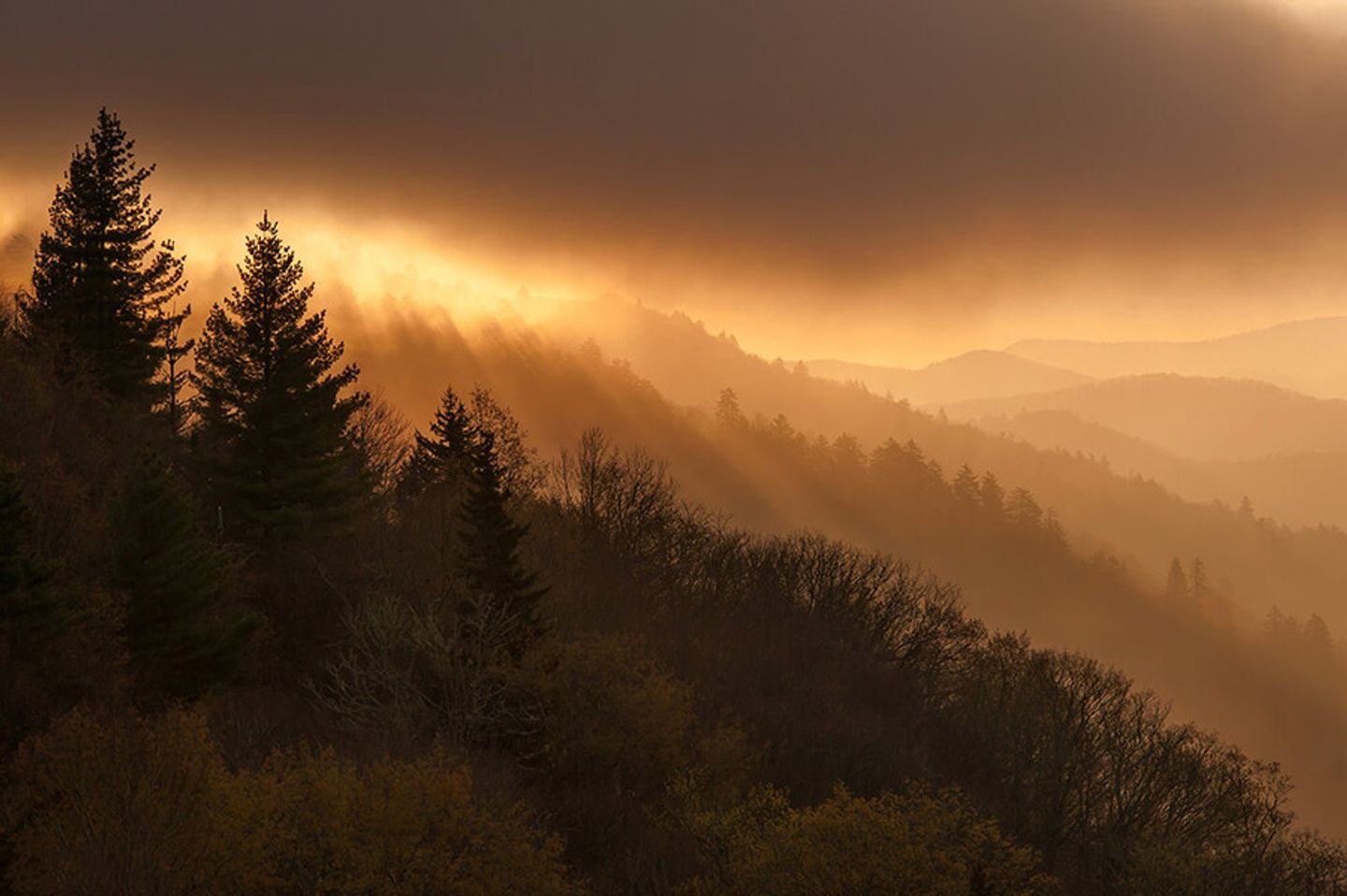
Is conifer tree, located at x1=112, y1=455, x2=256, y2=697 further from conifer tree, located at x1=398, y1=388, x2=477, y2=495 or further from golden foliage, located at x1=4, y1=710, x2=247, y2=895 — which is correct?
conifer tree, located at x1=398, y1=388, x2=477, y2=495

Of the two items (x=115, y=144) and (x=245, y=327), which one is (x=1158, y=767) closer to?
(x=245, y=327)

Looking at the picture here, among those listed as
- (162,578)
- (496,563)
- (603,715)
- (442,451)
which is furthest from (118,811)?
(442,451)

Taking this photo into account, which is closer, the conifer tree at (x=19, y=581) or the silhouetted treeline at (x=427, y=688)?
the silhouetted treeline at (x=427, y=688)

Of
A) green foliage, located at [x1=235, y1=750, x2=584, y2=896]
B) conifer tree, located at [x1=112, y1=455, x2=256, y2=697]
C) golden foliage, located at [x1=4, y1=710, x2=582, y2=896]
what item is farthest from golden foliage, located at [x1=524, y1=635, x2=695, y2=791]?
conifer tree, located at [x1=112, y1=455, x2=256, y2=697]

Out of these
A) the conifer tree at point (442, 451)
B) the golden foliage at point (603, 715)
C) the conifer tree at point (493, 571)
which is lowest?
the golden foliage at point (603, 715)

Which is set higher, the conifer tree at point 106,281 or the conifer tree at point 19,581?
the conifer tree at point 106,281

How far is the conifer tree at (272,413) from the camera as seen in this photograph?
171 ft

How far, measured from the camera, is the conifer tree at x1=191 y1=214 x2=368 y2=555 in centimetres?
5200

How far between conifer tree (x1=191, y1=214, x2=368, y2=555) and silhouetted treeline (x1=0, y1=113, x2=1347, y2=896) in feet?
0.62

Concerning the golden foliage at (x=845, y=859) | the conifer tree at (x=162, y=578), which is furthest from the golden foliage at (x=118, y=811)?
the golden foliage at (x=845, y=859)

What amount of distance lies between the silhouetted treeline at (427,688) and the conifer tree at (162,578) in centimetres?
12

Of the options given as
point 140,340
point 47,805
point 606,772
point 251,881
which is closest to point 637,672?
point 606,772

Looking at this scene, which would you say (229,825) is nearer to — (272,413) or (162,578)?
(162,578)

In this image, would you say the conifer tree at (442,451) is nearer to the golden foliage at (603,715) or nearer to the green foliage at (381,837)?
the golden foliage at (603,715)
